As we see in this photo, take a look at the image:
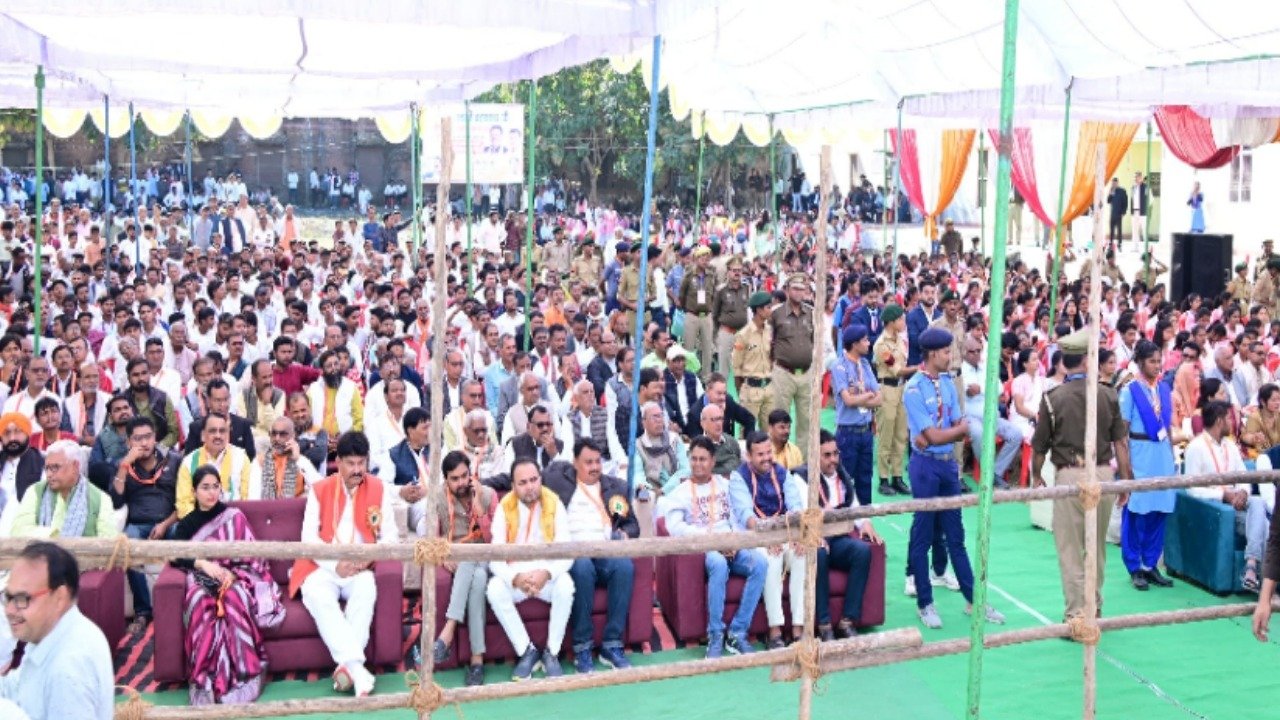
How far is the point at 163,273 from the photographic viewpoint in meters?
15.2

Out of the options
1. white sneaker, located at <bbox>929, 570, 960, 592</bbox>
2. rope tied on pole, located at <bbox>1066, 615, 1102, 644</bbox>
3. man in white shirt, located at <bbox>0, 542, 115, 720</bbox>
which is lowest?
white sneaker, located at <bbox>929, 570, 960, 592</bbox>

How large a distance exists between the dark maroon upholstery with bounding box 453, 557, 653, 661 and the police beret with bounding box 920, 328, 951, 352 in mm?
2043

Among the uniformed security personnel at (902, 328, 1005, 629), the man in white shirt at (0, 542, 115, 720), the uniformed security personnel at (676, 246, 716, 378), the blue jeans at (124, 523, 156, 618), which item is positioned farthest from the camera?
the uniformed security personnel at (676, 246, 716, 378)

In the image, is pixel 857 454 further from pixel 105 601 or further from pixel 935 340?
pixel 105 601

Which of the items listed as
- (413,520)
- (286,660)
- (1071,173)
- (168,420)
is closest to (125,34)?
(168,420)

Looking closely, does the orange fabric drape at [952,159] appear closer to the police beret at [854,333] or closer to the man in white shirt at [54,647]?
the police beret at [854,333]

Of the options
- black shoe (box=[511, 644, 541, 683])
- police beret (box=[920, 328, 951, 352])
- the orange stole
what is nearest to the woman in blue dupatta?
the orange stole

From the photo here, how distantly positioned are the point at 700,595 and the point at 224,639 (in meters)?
2.35

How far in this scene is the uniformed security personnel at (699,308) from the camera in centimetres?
1351

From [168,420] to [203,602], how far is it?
9.09 feet

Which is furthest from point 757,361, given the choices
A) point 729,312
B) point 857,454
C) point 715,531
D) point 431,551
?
point 431,551

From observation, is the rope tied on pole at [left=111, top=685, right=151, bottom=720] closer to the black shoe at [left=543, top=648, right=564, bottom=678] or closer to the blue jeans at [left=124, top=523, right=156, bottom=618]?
the black shoe at [left=543, top=648, right=564, bottom=678]

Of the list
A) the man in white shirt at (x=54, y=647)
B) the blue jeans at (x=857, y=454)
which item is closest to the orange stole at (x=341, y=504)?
the man in white shirt at (x=54, y=647)

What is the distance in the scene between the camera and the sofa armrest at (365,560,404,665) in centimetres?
642
